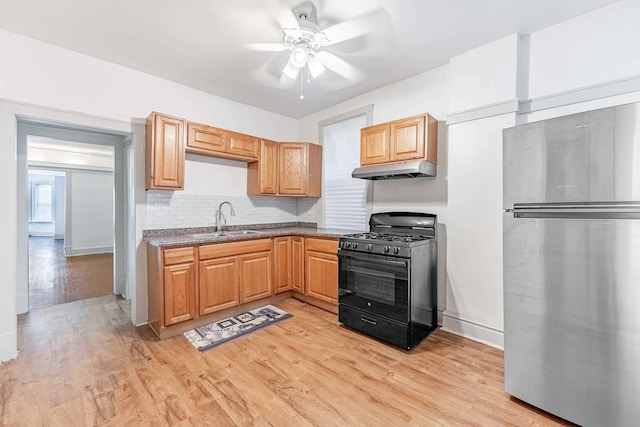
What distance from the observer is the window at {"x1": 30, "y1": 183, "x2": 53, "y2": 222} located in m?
11.4

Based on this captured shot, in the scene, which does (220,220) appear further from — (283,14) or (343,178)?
(283,14)

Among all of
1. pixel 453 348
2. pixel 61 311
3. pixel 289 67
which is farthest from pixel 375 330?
pixel 61 311

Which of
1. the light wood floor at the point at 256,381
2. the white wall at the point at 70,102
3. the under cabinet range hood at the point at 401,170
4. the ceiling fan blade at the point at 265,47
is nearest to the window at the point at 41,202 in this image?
the white wall at the point at 70,102

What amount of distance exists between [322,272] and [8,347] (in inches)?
114

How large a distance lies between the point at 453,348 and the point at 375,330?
0.70 m

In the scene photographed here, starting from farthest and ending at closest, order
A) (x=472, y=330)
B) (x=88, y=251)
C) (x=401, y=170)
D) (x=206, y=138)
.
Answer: (x=88, y=251), (x=206, y=138), (x=401, y=170), (x=472, y=330)

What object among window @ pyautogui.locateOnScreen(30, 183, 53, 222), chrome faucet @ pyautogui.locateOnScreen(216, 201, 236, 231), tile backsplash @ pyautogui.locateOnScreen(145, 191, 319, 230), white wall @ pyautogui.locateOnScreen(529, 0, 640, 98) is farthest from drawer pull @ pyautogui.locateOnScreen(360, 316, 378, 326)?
window @ pyautogui.locateOnScreen(30, 183, 53, 222)

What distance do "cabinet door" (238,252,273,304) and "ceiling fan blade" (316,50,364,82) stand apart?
2303mm

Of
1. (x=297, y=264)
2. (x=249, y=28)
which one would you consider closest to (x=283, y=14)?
(x=249, y=28)

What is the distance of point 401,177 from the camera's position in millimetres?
3229

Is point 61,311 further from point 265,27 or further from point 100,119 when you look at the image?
point 265,27

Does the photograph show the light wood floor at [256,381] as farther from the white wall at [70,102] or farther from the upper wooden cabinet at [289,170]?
the upper wooden cabinet at [289,170]

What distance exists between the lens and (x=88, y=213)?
7.60 metres

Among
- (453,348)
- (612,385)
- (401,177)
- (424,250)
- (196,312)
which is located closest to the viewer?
(612,385)
